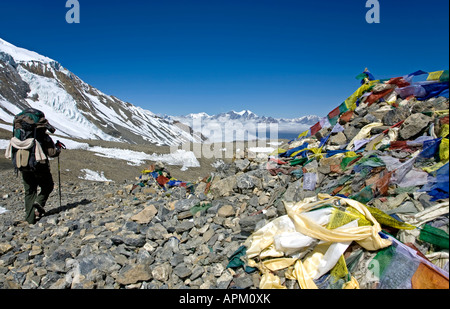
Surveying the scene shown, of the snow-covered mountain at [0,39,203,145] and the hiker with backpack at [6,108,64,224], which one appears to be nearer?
the hiker with backpack at [6,108,64,224]

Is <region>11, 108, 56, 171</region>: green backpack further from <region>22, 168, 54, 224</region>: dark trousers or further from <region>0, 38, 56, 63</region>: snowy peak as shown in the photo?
<region>0, 38, 56, 63</region>: snowy peak

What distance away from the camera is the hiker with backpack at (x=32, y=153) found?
21.1ft

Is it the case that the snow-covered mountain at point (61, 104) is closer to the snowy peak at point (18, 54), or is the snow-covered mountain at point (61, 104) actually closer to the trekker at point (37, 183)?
the snowy peak at point (18, 54)

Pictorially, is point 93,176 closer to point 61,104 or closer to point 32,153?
point 32,153

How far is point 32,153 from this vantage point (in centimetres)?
650

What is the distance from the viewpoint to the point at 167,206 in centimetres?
694

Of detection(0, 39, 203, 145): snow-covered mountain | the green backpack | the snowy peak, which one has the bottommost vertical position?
the green backpack

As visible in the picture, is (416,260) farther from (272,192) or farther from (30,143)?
(30,143)

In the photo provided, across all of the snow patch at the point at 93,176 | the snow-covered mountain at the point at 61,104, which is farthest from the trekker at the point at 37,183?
the snow-covered mountain at the point at 61,104

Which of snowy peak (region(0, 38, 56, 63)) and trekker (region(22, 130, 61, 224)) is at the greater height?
snowy peak (region(0, 38, 56, 63))

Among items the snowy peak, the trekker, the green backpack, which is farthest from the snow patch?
the snowy peak

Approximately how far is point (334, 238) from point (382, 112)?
5.86 meters

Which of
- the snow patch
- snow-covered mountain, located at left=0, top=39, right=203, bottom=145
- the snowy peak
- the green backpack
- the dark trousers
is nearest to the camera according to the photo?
the green backpack

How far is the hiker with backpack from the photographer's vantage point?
6.45m
